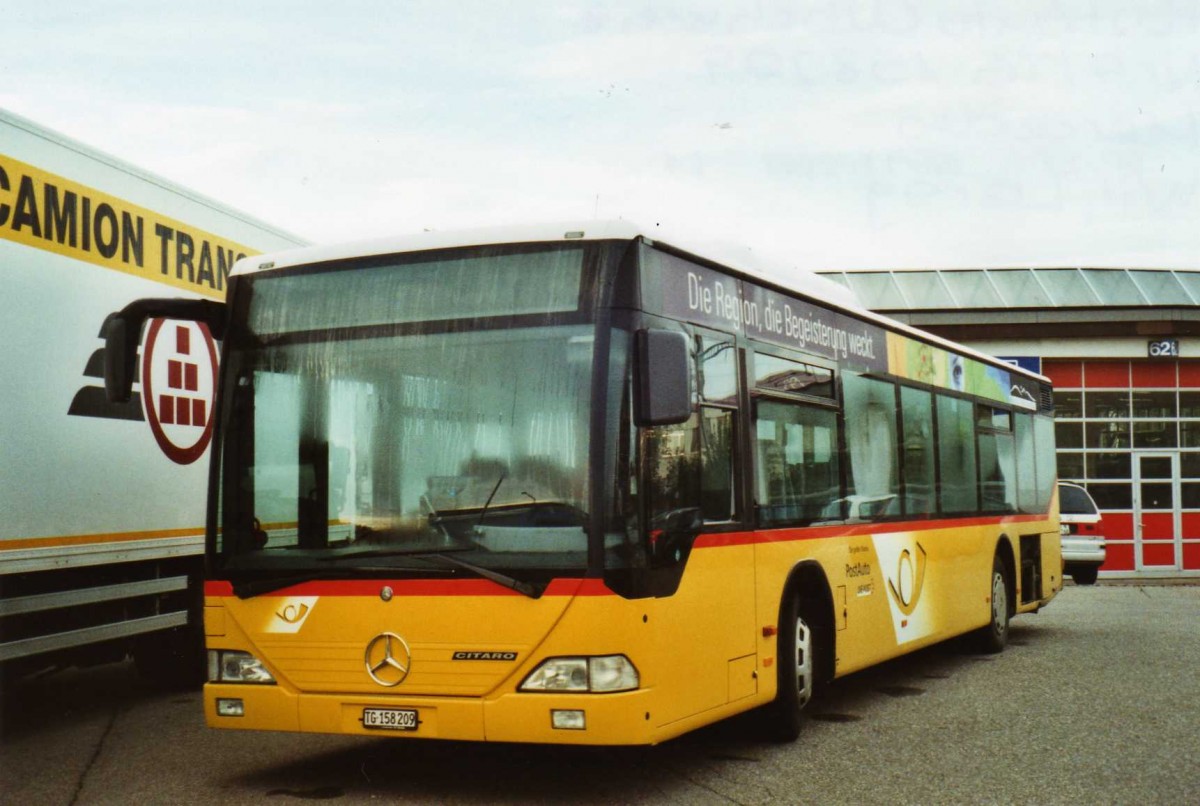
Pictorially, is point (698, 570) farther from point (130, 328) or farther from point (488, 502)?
point (130, 328)

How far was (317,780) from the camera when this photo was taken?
24.5ft

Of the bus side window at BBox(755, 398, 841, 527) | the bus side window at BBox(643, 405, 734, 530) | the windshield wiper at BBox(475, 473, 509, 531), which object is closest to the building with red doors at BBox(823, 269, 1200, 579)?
the bus side window at BBox(755, 398, 841, 527)

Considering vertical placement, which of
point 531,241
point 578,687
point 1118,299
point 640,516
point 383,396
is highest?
point 1118,299

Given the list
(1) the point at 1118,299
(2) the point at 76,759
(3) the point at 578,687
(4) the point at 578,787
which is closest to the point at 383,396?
(3) the point at 578,687

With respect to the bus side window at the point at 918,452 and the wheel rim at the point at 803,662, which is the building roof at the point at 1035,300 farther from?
the wheel rim at the point at 803,662

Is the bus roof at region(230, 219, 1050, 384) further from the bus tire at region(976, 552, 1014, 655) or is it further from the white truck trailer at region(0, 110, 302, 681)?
the bus tire at region(976, 552, 1014, 655)

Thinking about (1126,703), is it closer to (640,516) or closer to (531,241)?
(640,516)

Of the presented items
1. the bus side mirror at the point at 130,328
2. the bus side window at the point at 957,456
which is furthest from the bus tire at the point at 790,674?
the bus side window at the point at 957,456

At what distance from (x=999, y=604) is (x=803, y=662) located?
5.95m

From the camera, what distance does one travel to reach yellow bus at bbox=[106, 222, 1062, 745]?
21.3 feet

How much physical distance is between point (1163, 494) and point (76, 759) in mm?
26078

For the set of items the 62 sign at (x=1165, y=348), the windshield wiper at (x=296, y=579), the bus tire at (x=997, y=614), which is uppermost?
the 62 sign at (x=1165, y=348)

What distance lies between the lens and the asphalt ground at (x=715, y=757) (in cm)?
712

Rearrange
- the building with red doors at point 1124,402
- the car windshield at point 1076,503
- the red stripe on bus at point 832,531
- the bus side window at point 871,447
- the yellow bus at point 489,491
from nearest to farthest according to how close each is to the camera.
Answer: the yellow bus at point 489,491, the red stripe on bus at point 832,531, the bus side window at point 871,447, the car windshield at point 1076,503, the building with red doors at point 1124,402
